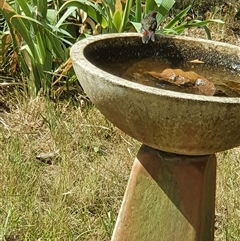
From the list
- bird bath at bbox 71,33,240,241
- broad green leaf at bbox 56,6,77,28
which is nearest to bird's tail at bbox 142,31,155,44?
bird bath at bbox 71,33,240,241

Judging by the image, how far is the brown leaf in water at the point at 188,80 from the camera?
2.28 m

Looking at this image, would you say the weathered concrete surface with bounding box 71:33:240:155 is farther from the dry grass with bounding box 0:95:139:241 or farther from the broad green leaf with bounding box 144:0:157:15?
the broad green leaf with bounding box 144:0:157:15

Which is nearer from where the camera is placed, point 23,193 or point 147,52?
point 147,52

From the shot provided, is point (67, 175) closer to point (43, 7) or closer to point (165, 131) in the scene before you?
point (43, 7)

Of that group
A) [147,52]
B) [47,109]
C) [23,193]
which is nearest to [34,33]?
[47,109]

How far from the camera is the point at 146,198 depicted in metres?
2.36

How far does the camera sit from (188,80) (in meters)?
2.34

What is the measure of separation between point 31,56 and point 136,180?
1.74 m

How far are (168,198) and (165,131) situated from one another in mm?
399

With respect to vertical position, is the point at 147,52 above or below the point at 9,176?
above

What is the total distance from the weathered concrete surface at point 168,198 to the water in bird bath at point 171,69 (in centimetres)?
22

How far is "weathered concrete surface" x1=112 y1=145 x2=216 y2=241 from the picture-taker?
2.29m

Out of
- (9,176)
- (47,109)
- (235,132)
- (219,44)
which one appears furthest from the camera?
(47,109)

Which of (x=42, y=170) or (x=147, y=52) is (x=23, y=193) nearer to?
(x=42, y=170)
